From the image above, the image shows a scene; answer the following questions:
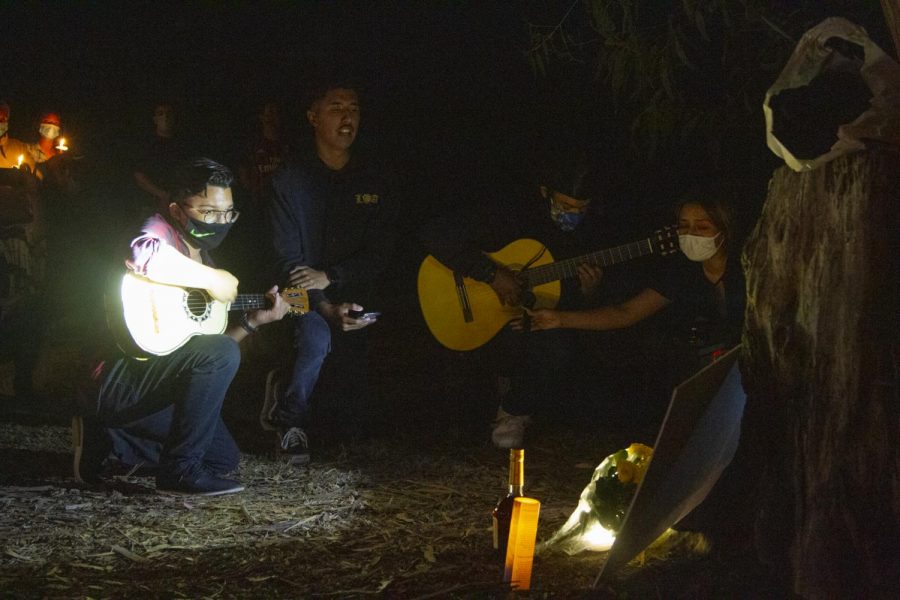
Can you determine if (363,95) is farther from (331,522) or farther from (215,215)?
(331,522)

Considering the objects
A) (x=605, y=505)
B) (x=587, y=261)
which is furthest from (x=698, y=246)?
(x=605, y=505)

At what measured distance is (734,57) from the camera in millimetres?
5941

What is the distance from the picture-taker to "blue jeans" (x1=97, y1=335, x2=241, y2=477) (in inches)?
198

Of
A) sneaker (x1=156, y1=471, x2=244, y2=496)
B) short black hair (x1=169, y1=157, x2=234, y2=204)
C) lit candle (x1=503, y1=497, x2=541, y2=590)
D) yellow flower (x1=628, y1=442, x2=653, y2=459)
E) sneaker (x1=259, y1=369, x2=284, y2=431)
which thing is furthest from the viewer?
sneaker (x1=259, y1=369, x2=284, y2=431)

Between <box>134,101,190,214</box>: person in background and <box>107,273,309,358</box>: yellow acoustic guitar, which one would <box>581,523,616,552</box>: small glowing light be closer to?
<box>107,273,309,358</box>: yellow acoustic guitar

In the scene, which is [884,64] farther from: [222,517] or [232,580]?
[222,517]

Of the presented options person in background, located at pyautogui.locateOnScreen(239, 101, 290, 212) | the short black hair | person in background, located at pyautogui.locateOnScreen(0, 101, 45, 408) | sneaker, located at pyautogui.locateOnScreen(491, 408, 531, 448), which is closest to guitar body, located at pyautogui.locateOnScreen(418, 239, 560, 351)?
sneaker, located at pyautogui.locateOnScreen(491, 408, 531, 448)

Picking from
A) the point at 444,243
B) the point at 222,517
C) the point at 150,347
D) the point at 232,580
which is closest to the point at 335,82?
the point at 444,243

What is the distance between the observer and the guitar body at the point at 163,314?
4.88 metres

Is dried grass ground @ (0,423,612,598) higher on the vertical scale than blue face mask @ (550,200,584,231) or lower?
lower

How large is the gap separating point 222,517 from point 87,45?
671 centimetres

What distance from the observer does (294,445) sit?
5785 millimetres

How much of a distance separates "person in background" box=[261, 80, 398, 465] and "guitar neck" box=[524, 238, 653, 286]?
106cm

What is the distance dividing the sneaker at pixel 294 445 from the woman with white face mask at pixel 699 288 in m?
2.07
